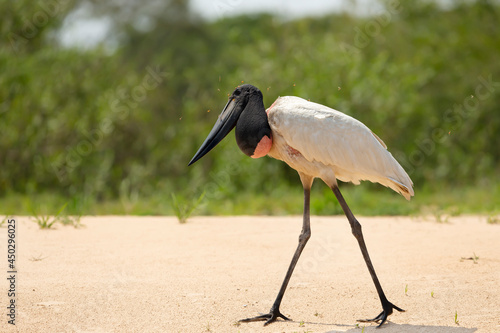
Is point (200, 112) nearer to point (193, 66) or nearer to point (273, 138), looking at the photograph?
point (193, 66)

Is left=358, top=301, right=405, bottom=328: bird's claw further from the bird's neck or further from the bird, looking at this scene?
the bird's neck

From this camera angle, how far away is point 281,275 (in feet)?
13.9

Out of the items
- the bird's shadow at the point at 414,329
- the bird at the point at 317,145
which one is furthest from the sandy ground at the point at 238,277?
the bird at the point at 317,145

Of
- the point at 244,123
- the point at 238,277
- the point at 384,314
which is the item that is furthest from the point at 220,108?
the point at 384,314

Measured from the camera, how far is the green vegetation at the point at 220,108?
30.1 feet

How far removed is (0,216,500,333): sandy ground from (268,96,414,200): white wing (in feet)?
2.63

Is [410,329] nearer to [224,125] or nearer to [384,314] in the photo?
[384,314]

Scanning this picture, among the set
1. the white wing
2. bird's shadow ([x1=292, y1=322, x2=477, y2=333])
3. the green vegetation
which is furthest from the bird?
the green vegetation

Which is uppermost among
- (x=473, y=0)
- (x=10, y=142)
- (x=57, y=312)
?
(x=473, y=0)

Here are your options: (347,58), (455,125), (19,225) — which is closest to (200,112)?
(347,58)

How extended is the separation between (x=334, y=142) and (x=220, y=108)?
5.09m

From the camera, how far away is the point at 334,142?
11.8 feet

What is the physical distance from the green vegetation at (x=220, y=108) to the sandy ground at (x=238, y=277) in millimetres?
2109

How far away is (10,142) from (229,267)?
6.35 meters
